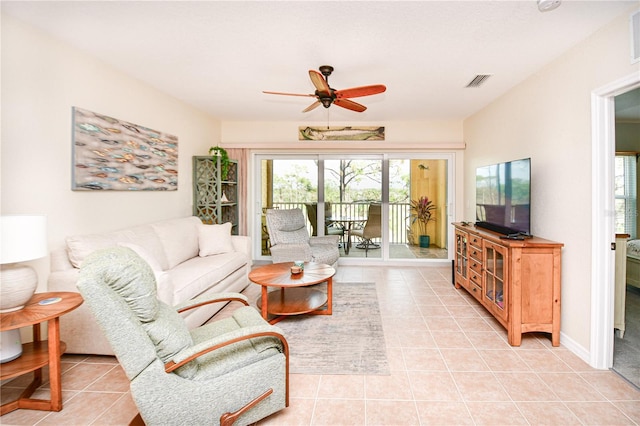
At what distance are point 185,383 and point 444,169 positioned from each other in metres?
5.11

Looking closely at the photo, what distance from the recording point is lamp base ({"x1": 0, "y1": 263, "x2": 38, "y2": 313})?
178cm

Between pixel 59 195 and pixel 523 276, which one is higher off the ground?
pixel 59 195

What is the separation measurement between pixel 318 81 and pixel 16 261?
7.52 feet

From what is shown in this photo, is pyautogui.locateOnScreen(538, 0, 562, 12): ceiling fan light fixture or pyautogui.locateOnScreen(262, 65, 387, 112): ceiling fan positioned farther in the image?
pyautogui.locateOnScreen(262, 65, 387, 112): ceiling fan

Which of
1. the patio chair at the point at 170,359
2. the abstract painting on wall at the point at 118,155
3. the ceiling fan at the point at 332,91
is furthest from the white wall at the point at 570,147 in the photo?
the abstract painting on wall at the point at 118,155

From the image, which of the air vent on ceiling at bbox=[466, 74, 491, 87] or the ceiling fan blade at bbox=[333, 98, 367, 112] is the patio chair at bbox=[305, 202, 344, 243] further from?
the air vent on ceiling at bbox=[466, 74, 491, 87]

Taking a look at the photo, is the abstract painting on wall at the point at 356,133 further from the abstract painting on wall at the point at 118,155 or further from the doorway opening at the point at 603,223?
the doorway opening at the point at 603,223

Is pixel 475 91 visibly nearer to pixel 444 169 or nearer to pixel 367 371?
pixel 444 169

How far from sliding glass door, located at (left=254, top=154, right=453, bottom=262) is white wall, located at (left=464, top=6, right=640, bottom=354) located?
7.25 ft

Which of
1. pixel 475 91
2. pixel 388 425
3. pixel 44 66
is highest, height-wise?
pixel 475 91

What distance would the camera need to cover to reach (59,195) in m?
2.55

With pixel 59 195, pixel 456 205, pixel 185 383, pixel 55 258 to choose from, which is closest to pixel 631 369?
pixel 185 383

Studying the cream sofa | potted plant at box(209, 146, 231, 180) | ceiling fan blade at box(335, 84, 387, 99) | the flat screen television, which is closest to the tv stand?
the flat screen television

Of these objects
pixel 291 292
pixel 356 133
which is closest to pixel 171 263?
pixel 291 292
